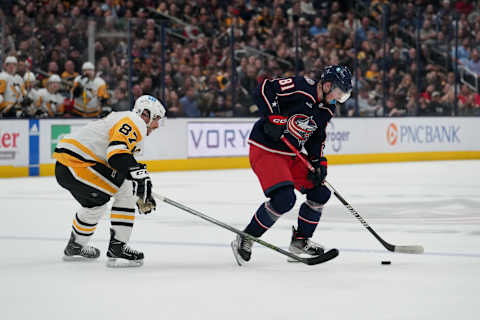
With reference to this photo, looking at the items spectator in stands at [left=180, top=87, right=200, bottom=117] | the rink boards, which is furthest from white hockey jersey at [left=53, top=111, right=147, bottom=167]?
spectator in stands at [left=180, top=87, right=200, bottom=117]

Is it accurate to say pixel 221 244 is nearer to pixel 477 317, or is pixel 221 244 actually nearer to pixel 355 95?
pixel 477 317

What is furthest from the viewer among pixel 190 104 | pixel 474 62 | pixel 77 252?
pixel 474 62

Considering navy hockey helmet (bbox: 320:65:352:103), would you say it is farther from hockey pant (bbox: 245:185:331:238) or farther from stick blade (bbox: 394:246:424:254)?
stick blade (bbox: 394:246:424:254)

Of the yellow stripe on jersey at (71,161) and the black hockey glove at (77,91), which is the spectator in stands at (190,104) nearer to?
the black hockey glove at (77,91)

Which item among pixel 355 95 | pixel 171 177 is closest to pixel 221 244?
pixel 171 177

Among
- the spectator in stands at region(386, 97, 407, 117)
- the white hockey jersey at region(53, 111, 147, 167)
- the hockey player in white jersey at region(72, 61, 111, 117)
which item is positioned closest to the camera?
the white hockey jersey at region(53, 111, 147, 167)

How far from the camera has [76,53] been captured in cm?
1009

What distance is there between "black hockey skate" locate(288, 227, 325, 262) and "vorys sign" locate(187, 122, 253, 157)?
6.86 meters

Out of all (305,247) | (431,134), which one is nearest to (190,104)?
(431,134)

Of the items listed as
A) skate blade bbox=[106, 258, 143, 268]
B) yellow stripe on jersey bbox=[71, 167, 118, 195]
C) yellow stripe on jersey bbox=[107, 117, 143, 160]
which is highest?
yellow stripe on jersey bbox=[107, 117, 143, 160]

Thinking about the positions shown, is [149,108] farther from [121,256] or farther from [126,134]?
[121,256]

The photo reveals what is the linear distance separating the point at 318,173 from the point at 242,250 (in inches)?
23.1

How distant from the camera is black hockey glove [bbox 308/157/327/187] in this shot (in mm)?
4445

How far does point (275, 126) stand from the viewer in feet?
14.3
